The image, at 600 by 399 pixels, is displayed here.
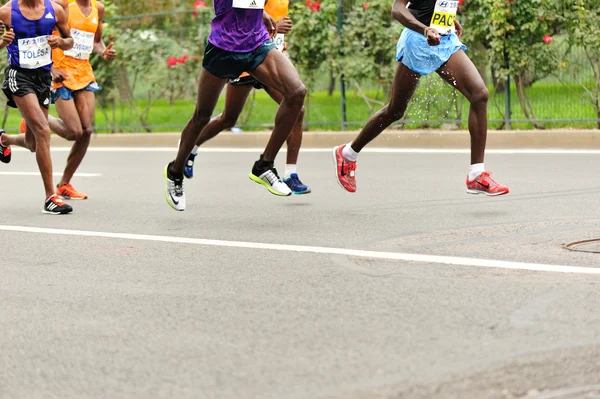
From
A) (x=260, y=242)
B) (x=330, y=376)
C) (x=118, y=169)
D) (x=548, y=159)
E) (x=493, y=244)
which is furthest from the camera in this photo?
(x=118, y=169)

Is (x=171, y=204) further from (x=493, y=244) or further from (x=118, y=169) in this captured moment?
(x=118, y=169)

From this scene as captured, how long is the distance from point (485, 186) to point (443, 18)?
1.26 m

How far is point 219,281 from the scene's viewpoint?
6.50 meters

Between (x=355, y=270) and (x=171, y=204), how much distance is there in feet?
10.1

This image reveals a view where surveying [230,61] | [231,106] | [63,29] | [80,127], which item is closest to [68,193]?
[80,127]

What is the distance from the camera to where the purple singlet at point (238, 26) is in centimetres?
865

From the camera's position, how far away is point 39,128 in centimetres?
990

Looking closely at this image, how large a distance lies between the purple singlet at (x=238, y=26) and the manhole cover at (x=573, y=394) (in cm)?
492

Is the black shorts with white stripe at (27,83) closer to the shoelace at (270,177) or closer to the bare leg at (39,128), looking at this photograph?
the bare leg at (39,128)

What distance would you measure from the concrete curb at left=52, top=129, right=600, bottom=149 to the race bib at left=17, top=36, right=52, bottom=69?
6.88m

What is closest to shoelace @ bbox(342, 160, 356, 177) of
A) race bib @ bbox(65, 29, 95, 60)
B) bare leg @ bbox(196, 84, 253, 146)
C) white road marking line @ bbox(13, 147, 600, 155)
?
bare leg @ bbox(196, 84, 253, 146)

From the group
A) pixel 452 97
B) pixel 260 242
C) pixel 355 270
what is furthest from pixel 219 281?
Result: pixel 452 97

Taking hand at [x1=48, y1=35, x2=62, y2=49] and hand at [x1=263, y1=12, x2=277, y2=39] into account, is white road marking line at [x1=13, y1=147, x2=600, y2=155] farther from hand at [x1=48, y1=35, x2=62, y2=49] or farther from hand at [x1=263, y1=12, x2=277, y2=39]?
hand at [x1=48, y1=35, x2=62, y2=49]

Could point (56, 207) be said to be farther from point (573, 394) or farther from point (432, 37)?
point (573, 394)
